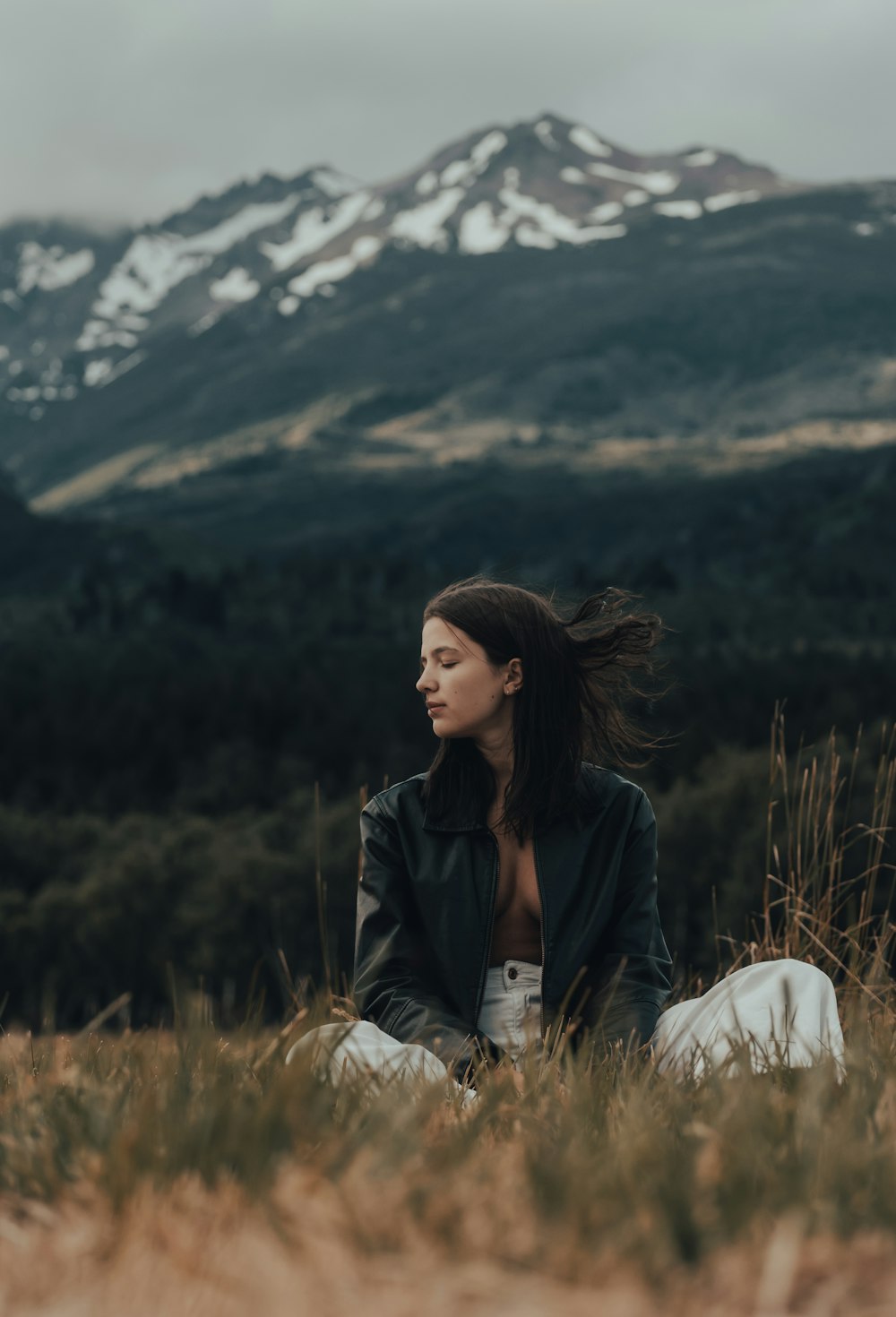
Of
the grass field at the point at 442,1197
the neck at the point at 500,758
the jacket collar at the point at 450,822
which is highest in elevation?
the neck at the point at 500,758

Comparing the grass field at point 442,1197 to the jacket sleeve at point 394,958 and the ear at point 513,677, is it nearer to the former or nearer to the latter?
the jacket sleeve at point 394,958

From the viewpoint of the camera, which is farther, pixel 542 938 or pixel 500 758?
pixel 500 758

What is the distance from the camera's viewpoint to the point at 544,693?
448cm

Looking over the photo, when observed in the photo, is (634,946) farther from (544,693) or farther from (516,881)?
(544,693)

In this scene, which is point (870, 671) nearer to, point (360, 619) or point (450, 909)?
point (360, 619)

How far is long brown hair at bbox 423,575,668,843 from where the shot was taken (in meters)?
4.40

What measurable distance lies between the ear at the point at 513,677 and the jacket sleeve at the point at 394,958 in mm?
516

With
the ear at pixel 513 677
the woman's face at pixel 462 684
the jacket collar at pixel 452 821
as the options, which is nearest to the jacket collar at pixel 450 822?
the jacket collar at pixel 452 821

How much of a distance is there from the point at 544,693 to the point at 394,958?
0.89m

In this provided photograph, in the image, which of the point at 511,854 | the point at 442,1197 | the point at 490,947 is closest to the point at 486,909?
the point at 490,947

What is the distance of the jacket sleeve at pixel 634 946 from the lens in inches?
163

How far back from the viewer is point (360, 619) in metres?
181

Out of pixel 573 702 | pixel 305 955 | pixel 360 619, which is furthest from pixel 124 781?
pixel 573 702

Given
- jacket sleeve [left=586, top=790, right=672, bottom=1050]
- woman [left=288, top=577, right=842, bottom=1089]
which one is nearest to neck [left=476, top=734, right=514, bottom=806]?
woman [left=288, top=577, right=842, bottom=1089]
